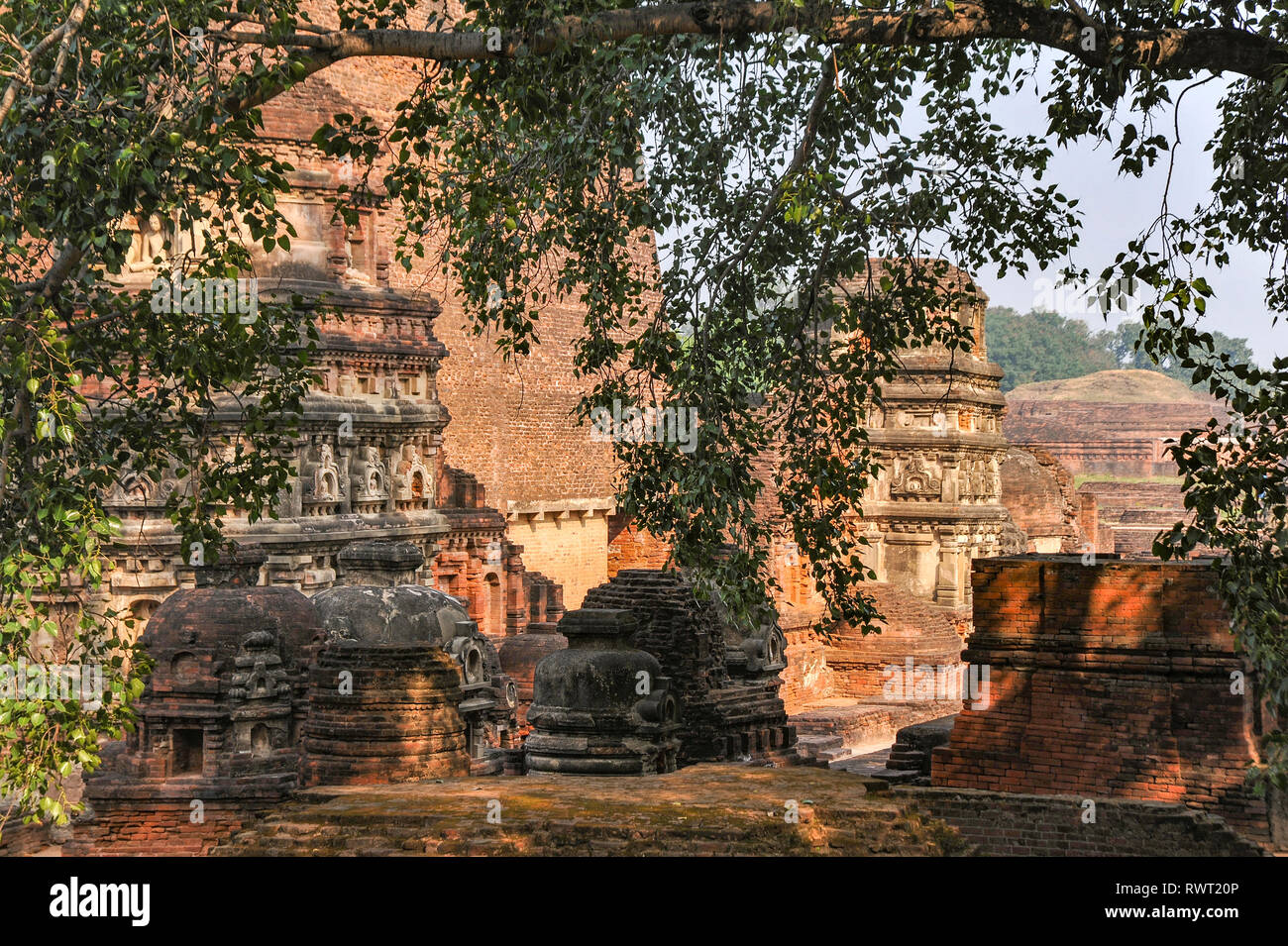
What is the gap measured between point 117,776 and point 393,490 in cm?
957

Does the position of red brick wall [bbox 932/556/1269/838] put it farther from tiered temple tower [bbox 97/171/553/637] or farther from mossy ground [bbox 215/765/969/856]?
tiered temple tower [bbox 97/171/553/637]

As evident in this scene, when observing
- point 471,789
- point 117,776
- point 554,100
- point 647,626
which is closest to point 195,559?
point 117,776

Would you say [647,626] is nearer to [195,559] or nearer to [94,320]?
[195,559]

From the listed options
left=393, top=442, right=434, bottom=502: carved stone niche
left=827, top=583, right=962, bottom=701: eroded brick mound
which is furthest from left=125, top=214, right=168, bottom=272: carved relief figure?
left=827, top=583, right=962, bottom=701: eroded brick mound

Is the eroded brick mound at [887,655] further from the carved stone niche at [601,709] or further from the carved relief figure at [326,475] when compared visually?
the carved stone niche at [601,709]

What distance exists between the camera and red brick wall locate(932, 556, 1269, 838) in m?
8.30

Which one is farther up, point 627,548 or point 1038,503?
point 1038,503

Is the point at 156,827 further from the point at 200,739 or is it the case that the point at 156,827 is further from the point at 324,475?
the point at 324,475

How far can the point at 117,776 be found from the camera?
10844 millimetres

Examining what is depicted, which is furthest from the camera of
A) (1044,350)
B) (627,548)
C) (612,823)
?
(1044,350)

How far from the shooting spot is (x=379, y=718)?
A: 10820 millimetres

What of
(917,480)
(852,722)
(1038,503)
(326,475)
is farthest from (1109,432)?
(326,475)

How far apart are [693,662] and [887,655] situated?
11.3m

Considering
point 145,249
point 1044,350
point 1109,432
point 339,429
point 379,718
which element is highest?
point 1044,350
